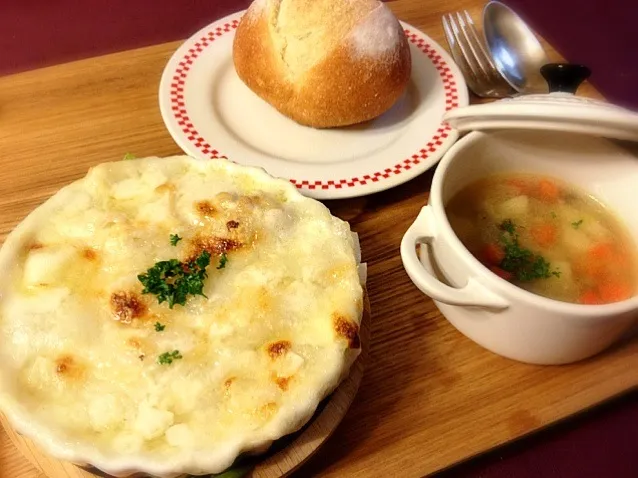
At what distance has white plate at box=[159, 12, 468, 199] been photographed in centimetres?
127

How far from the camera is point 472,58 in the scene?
5.28 feet

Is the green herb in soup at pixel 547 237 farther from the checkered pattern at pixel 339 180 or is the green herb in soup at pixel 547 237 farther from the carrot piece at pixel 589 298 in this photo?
the checkered pattern at pixel 339 180

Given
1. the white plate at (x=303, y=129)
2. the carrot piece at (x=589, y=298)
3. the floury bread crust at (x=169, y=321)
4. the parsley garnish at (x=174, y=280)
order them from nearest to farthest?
the floury bread crust at (x=169, y=321) < the parsley garnish at (x=174, y=280) < the carrot piece at (x=589, y=298) < the white plate at (x=303, y=129)

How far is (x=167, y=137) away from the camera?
1.39 metres

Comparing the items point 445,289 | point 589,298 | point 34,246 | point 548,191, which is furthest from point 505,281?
point 34,246

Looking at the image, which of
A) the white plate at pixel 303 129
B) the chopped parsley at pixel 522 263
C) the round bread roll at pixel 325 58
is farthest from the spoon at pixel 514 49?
the chopped parsley at pixel 522 263

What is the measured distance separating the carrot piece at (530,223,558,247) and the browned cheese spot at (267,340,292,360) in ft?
1.62

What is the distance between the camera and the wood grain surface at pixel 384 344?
3.13ft

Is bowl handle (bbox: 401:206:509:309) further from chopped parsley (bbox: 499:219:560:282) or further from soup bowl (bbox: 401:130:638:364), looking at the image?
chopped parsley (bbox: 499:219:560:282)

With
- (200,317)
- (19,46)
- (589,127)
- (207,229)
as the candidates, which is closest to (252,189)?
(207,229)

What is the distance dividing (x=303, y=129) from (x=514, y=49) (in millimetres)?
658

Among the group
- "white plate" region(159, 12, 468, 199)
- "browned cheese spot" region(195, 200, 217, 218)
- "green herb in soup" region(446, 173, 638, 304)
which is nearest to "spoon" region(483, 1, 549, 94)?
"white plate" region(159, 12, 468, 199)

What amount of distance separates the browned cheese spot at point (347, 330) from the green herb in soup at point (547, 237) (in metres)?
0.29

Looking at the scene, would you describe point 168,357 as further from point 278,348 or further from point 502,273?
point 502,273
